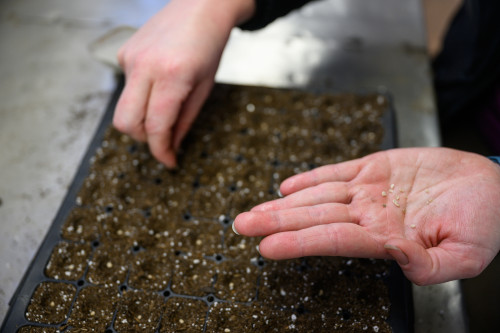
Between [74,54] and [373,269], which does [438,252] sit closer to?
[373,269]

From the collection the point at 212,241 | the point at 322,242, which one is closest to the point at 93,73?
the point at 212,241

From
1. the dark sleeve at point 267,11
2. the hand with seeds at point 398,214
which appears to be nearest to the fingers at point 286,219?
the hand with seeds at point 398,214

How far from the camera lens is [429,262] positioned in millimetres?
686

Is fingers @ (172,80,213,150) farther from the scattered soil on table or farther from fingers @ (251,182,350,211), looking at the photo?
fingers @ (251,182,350,211)

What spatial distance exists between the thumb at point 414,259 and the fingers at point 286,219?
0.12 m

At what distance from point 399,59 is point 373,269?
0.73 metres

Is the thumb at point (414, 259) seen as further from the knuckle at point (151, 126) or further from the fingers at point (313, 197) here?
the knuckle at point (151, 126)

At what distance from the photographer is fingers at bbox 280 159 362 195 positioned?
847mm

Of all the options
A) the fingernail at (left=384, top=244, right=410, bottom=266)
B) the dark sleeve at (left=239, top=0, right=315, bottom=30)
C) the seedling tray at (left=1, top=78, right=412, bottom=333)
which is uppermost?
the dark sleeve at (left=239, top=0, right=315, bottom=30)

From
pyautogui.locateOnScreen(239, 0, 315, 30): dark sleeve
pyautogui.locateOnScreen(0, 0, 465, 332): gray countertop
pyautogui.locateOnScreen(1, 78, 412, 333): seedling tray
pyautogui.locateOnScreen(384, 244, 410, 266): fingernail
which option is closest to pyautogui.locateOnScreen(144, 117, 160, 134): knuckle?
pyautogui.locateOnScreen(1, 78, 412, 333): seedling tray

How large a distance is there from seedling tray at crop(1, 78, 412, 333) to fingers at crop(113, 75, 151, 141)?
0.38 feet

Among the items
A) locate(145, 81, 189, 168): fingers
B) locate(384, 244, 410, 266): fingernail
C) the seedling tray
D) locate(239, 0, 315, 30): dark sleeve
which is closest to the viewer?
locate(384, 244, 410, 266): fingernail

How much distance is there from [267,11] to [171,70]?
1.08ft

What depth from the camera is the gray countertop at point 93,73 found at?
1003mm
